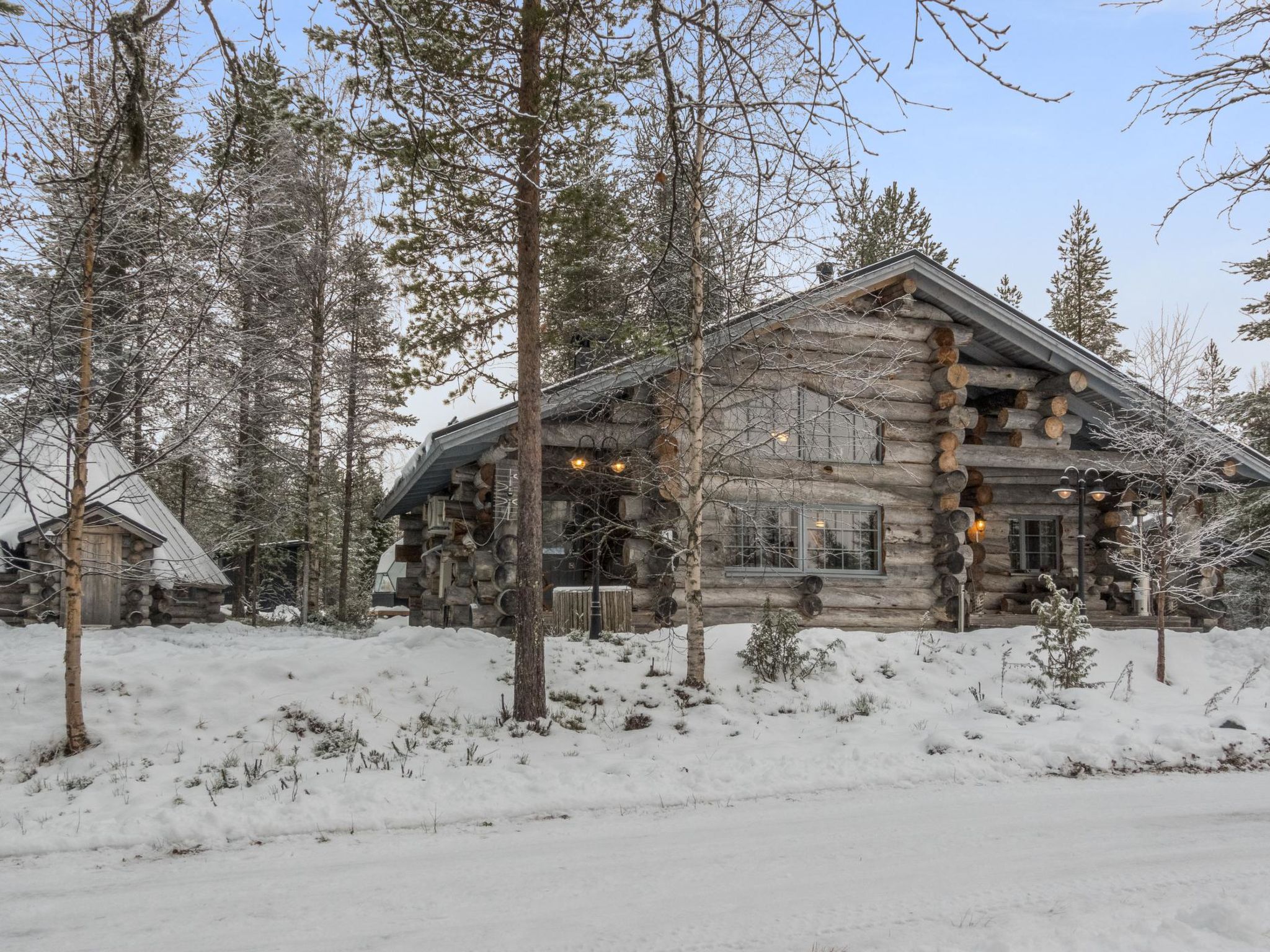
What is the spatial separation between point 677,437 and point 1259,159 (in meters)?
8.16

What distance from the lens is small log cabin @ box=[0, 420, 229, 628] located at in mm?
15148

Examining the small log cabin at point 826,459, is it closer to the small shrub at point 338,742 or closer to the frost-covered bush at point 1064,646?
the frost-covered bush at point 1064,646

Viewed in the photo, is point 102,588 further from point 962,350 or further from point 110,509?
point 962,350

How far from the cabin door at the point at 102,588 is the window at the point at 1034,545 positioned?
1877cm

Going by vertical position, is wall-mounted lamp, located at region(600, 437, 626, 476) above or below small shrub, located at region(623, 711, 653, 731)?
above

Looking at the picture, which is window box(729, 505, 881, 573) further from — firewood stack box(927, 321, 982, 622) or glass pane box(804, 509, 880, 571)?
firewood stack box(927, 321, 982, 622)

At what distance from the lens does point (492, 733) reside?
8602 mm

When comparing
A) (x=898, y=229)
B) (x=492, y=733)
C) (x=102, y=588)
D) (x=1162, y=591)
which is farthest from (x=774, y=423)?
(x=898, y=229)

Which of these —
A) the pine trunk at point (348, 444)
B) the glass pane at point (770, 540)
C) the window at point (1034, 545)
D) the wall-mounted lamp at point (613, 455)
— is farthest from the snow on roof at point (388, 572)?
the glass pane at point (770, 540)

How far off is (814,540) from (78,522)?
10840 mm

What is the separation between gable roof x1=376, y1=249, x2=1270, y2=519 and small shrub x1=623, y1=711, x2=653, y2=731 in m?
4.24

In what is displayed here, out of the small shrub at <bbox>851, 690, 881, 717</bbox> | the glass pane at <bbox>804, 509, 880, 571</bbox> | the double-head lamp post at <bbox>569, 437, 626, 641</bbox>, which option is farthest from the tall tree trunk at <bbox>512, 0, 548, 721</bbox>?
the glass pane at <bbox>804, 509, 880, 571</bbox>

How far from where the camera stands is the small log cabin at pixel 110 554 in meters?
15.1

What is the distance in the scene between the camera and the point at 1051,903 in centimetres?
479
